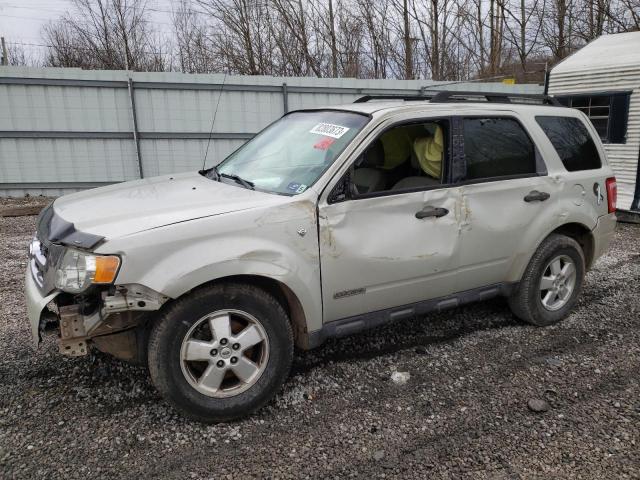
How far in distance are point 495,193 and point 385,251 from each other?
3.56 ft

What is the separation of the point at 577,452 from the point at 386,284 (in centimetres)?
144

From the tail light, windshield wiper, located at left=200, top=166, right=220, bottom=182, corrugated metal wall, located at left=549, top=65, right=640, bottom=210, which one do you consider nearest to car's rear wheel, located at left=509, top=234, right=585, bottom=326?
the tail light

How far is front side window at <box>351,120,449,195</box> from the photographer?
11.9ft

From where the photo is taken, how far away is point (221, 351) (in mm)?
2928

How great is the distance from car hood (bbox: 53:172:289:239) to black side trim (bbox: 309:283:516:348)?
0.91m

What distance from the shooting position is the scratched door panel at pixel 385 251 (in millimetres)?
3197

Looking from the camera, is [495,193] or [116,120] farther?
[116,120]

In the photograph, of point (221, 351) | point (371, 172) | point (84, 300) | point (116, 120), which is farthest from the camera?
point (116, 120)

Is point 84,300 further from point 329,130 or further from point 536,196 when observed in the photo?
point 536,196

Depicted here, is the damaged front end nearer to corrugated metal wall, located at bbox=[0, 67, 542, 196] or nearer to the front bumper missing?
the front bumper missing

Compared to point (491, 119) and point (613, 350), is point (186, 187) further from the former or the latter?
point (613, 350)

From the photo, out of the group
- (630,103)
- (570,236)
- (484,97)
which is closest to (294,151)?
(484,97)

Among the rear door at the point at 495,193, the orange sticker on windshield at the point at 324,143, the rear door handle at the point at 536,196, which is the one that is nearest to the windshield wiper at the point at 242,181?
the orange sticker on windshield at the point at 324,143

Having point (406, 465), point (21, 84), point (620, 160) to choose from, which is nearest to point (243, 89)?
point (21, 84)
